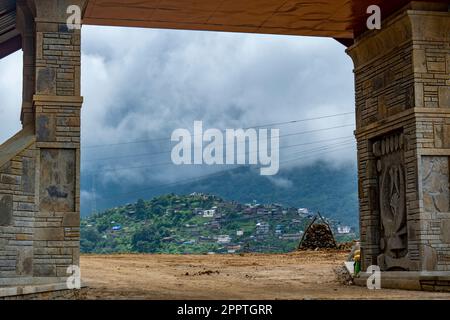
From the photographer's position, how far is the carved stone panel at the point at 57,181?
14914mm

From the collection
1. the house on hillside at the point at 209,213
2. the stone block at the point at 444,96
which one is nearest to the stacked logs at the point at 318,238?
the stone block at the point at 444,96

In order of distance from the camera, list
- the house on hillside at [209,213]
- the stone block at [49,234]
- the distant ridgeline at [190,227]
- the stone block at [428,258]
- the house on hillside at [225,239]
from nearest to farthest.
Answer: the stone block at [49,234] < the stone block at [428,258] < the distant ridgeline at [190,227] < the house on hillside at [225,239] < the house on hillside at [209,213]

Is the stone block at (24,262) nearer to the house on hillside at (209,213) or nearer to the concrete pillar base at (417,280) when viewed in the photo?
the concrete pillar base at (417,280)

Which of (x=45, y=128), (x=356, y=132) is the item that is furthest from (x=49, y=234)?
(x=356, y=132)

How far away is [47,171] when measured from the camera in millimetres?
14984

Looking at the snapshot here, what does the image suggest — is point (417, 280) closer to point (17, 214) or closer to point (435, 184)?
point (435, 184)

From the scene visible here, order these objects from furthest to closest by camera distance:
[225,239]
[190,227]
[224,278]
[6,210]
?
[190,227] → [225,239] → [224,278] → [6,210]

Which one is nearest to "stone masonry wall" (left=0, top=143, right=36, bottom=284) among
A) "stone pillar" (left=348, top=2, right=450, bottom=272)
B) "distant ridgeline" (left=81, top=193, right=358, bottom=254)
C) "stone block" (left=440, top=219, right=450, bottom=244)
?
"stone pillar" (left=348, top=2, right=450, bottom=272)

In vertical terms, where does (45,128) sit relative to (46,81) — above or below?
below

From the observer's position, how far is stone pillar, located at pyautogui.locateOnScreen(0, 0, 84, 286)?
14.4 metres

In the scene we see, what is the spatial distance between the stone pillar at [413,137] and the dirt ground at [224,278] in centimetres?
132

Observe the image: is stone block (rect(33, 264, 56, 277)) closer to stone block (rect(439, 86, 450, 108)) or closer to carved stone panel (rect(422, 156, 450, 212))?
carved stone panel (rect(422, 156, 450, 212))

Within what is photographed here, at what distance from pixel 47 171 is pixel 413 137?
7.74 meters
